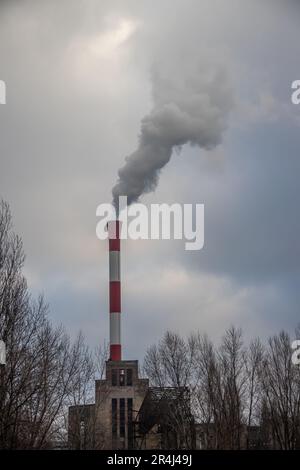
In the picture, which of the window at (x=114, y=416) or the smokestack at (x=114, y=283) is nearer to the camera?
the smokestack at (x=114, y=283)

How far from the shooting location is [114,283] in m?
32.2

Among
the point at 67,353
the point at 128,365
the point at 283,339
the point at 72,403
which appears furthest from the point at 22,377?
the point at 128,365

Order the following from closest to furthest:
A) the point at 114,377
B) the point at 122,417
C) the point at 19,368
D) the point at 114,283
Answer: the point at 19,368
the point at 114,283
the point at 114,377
the point at 122,417

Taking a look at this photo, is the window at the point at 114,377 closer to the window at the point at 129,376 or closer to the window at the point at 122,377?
the window at the point at 122,377

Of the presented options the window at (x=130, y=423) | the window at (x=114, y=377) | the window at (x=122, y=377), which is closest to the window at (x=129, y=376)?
the window at (x=122, y=377)

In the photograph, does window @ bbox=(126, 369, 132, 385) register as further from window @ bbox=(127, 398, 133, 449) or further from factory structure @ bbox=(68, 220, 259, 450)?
window @ bbox=(127, 398, 133, 449)

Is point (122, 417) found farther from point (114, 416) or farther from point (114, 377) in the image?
point (114, 377)

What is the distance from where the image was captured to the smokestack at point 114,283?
3222 centimetres

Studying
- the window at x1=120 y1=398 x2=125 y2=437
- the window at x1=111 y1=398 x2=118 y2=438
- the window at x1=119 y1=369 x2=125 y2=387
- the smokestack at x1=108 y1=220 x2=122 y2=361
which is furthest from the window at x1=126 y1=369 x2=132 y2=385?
the smokestack at x1=108 y1=220 x2=122 y2=361

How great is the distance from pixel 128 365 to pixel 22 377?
24.7 metres

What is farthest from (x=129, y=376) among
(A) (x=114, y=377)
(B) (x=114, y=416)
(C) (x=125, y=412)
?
(B) (x=114, y=416)

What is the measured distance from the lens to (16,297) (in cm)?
1445

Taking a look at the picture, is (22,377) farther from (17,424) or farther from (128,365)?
(128,365)

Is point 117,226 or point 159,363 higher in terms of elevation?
point 117,226
